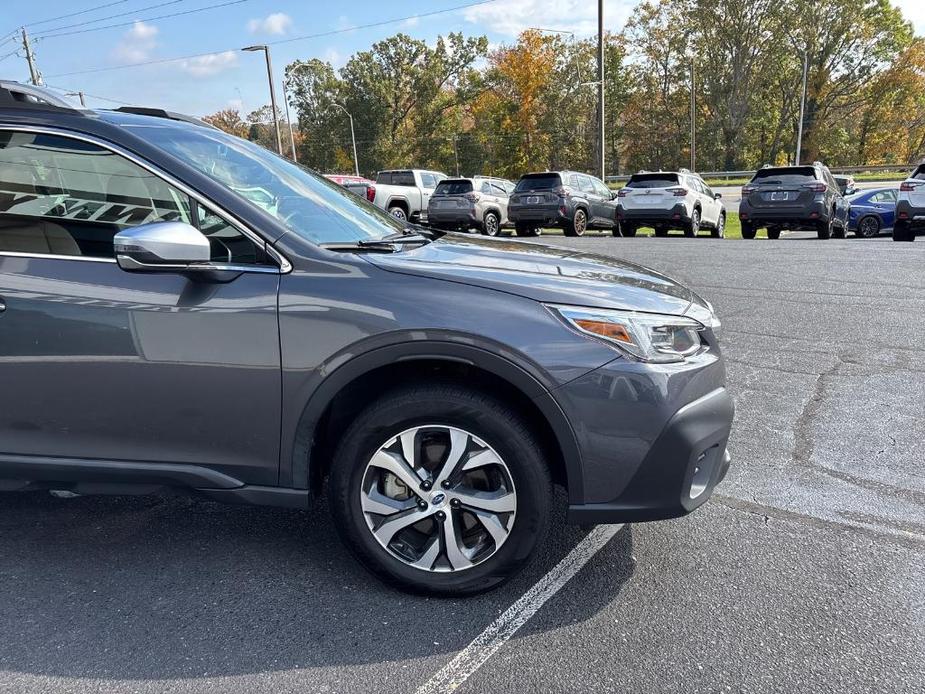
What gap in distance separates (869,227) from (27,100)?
18.7 meters

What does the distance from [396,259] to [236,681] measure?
152 centimetres

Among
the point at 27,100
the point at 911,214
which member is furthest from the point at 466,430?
the point at 911,214

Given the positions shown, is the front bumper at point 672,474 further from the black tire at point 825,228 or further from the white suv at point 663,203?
the black tire at point 825,228

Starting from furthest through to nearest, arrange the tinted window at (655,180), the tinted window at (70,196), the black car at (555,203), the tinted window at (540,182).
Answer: the tinted window at (540,182)
the black car at (555,203)
the tinted window at (655,180)
the tinted window at (70,196)

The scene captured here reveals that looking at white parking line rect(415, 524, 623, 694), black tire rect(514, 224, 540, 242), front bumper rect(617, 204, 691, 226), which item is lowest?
white parking line rect(415, 524, 623, 694)

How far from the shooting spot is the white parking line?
2.16 meters

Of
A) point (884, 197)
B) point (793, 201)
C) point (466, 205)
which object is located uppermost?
point (466, 205)

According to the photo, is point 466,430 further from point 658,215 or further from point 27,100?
point 658,215

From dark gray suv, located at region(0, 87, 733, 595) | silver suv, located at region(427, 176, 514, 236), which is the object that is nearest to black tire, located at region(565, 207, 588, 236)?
silver suv, located at region(427, 176, 514, 236)

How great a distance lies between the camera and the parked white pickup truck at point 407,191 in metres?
20.8

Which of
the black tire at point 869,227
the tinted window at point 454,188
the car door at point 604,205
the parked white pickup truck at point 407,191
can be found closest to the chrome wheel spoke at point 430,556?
the tinted window at point 454,188

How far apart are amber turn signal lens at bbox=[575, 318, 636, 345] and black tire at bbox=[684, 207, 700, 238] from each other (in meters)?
14.5

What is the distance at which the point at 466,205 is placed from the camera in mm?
18453

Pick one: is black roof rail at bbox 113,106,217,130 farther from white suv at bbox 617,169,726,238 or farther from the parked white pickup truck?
the parked white pickup truck
